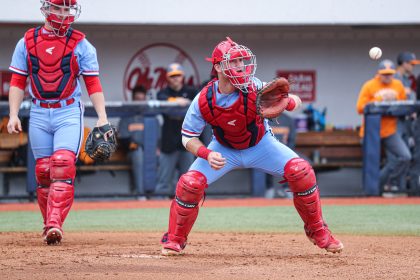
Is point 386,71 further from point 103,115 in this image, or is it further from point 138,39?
point 103,115

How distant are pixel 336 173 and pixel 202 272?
793 cm

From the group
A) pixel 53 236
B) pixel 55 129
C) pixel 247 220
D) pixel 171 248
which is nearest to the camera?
pixel 171 248

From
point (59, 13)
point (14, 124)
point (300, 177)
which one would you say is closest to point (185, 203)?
point (300, 177)

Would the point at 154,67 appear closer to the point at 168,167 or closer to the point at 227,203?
the point at 168,167

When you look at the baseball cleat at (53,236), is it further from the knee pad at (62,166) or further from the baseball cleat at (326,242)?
the baseball cleat at (326,242)

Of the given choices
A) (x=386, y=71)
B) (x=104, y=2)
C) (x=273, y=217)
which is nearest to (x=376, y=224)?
(x=273, y=217)

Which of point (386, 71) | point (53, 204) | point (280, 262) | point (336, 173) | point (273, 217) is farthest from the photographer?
point (336, 173)

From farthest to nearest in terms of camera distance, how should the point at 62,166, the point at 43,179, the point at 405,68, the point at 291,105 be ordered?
the point at 405,68, the point at 43,179, the point at 62,166, the point at 291,105

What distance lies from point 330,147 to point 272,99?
7.27 meters

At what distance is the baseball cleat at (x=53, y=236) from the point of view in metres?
6.76

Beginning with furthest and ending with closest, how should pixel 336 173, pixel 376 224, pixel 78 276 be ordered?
1. pixel 336 173
2. pixel 376 224
3. pixel 78 276

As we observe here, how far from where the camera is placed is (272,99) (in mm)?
6113

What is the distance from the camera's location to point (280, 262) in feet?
20.1

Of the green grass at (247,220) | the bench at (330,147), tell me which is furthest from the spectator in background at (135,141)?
the bench at (330,147)
